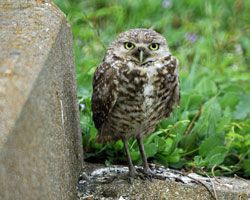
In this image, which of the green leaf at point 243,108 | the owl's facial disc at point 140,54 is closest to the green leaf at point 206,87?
the green leaf at point 243,108

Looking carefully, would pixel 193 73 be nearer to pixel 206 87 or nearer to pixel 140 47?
pixel 206 87

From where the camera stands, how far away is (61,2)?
18.9 ft

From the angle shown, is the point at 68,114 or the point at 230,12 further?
the point at 230,12

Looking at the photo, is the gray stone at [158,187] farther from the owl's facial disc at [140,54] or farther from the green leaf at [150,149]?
the owl's facial disc at [140,54]

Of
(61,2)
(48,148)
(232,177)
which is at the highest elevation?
(61,2)

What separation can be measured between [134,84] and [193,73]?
2.19 m

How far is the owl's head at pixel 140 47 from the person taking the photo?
13.9ft

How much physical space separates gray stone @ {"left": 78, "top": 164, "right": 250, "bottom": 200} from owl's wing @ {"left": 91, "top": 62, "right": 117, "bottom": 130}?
1.04ft

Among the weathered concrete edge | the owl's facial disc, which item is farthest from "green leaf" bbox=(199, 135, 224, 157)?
the weathered concrete edge

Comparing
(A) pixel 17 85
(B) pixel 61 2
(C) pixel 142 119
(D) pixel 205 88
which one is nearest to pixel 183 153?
(C) pixel 142 119

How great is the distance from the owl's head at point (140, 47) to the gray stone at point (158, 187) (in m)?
0.63

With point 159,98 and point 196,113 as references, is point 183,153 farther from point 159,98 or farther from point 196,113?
point 159,98

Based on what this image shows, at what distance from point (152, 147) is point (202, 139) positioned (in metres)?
0.63

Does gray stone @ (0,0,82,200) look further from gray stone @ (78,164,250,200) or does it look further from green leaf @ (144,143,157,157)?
green leaf @ (144,143,157,157)
